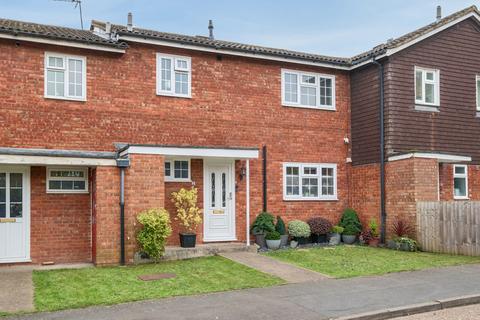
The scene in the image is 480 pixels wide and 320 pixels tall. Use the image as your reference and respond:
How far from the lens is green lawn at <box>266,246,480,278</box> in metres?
11.6

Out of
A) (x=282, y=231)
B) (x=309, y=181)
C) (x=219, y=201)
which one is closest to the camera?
(x=219, y=201)

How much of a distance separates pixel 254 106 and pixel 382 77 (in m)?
3.99

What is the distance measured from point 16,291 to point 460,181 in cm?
1347

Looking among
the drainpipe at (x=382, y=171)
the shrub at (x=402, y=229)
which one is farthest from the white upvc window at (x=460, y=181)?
the shrub at (x=402, y=229)

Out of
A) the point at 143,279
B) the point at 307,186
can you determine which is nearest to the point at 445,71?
the point at 307,186

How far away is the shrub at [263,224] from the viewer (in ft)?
48.6

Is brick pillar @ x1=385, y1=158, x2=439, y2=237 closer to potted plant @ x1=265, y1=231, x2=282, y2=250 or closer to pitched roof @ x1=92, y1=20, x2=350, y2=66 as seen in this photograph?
potted plant @ x1=265, y1=231, x2=282, y2=250

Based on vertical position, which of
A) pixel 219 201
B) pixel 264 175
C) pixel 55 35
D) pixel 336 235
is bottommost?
pixel 336 235

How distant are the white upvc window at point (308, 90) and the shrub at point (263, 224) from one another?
141 inches

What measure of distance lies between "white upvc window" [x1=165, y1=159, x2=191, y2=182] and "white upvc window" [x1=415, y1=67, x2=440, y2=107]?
7.42 metres

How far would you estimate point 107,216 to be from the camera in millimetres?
12062

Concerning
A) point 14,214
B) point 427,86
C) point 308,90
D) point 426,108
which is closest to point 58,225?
point 14,214

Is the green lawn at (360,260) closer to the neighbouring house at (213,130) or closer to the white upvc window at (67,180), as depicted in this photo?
the neighbouring house at (213,130)

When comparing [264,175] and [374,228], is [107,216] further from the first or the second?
[374,228]
